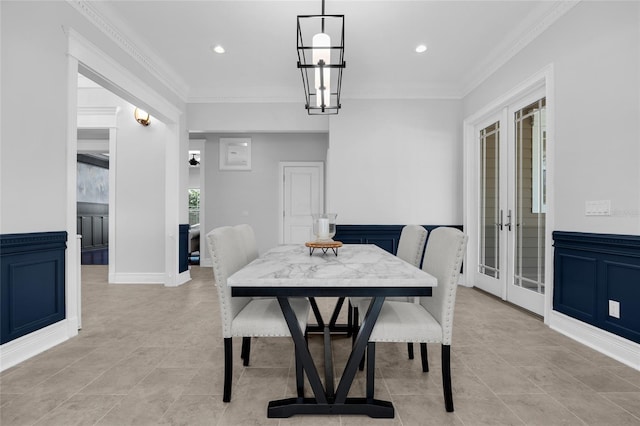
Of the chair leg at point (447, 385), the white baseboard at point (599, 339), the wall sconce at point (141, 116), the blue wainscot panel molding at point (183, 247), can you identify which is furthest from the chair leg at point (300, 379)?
the wall sconce at point (141, 116)

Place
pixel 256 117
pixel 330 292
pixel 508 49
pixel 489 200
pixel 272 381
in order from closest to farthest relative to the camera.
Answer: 1. pixel 330 292
2. pixel 272 381
3. pixel 508 49
4. pixel 489 200
5. pixel 256 117

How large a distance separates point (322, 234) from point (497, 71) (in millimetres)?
3164

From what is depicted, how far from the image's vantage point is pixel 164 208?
4438 mm

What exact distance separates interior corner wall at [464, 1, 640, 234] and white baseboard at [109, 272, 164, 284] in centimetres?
499

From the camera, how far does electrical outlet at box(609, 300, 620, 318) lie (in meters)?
2.15

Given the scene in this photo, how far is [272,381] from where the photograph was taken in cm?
183

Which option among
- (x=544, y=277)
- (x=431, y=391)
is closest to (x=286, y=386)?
(x=431, y=391)

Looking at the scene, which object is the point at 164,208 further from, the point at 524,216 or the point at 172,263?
the point at 524,216

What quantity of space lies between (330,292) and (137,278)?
4.21 meters

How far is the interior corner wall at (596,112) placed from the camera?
2078mm

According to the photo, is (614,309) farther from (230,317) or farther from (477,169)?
(230,317)

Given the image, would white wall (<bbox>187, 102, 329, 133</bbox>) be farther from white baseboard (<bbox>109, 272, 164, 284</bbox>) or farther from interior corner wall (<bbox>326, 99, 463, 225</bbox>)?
white baseboard (<bbox>109, 272, 164, 284</bbox>)

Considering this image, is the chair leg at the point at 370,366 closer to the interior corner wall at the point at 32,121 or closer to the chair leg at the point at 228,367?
the chair leg at the point at 228,367

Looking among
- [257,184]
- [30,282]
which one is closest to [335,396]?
[30,282]
